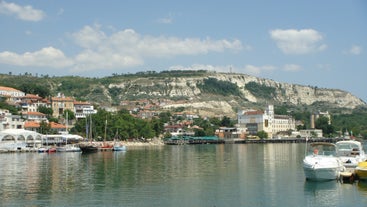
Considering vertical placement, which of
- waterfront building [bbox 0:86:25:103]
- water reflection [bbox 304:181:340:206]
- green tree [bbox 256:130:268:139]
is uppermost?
waterfront building [bbox 0:86:25:103]

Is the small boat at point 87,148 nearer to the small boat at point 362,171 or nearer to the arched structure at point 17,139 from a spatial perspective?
the arched structure at point 17,139

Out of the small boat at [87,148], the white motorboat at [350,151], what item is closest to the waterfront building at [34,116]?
the small boat at [87,148]

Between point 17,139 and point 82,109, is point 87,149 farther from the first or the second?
point 82,109

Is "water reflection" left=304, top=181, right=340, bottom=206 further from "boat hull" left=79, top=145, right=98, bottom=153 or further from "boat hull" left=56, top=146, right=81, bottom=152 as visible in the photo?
"boat hull" left=56, top=146, right=81, bottom=152

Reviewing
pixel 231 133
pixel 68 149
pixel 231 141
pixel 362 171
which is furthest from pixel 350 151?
pixel 231 133

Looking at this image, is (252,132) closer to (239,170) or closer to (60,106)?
(60,106)

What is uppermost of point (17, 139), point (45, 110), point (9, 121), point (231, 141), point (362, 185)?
point (45, 110)

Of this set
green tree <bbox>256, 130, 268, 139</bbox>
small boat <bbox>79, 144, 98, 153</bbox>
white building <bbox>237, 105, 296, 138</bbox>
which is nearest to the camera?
small boat <bbox>79, 144, 98, 153</bbox>

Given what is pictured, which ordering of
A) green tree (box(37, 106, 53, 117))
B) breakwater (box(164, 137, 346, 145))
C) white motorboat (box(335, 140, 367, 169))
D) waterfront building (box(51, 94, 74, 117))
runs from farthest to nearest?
breakwater (box(164, 137, 346, 145))
waterfront building (box(51, 94, 74, 117))
green tree (box(37, 106, 53, 117))
white motorboat (box(335, 140, 367, 169))

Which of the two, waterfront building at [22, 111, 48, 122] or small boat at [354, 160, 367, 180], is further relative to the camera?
waterfront building at [22, 111, 48, 122]

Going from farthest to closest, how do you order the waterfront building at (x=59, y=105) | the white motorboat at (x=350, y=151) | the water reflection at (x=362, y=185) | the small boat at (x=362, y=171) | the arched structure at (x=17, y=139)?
the waterfront building at (x=59, y=105) < the arched structure at (x=17, y=139) < the white motorboat at (x=350, y=151) < the small boat at (x=362, y=171) < the water reflection at (x=362, y=185)

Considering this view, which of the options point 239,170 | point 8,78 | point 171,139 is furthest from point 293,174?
point 8,78

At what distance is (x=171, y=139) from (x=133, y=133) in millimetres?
19798

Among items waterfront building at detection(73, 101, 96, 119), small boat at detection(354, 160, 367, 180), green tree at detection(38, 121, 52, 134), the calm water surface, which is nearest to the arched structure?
green tree at detection(38, 121, 52, 134)
